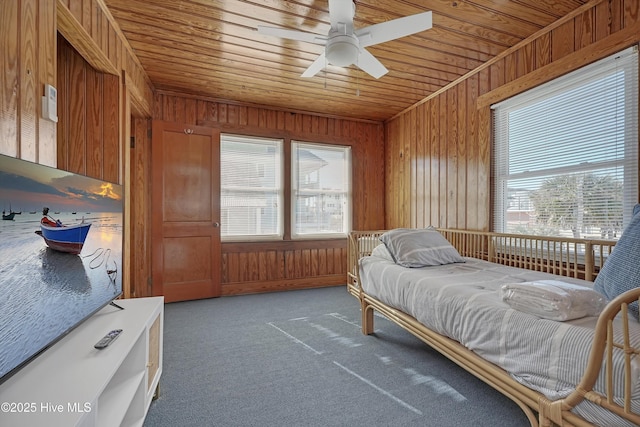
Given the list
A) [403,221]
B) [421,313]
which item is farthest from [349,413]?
[403,221]

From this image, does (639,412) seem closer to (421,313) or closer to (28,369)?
(421,313)

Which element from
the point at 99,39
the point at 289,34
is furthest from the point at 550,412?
the point at 99,39

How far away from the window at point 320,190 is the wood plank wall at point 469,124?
2.28 feet

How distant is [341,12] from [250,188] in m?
2.60

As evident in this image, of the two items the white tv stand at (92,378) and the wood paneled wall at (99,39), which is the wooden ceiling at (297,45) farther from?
the white tv stand at (92,378)

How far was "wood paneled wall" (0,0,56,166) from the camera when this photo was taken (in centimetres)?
109

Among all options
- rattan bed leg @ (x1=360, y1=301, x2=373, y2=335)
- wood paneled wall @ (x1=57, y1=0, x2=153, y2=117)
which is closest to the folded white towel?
rattan bed leg @ (x1=360, y1=301, x2=373, y2=335)

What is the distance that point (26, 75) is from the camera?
1.20 m

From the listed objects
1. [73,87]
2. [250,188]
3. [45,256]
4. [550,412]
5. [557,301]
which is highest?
[73,87]

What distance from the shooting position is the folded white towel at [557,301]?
120cm

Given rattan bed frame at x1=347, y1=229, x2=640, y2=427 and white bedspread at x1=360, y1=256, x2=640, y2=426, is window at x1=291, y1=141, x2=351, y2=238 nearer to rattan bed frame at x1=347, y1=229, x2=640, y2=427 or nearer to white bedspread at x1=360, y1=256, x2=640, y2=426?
rattan bed frame at x1=347, y1=229, x2=640, y2=427

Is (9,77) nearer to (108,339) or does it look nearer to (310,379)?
(108,339)

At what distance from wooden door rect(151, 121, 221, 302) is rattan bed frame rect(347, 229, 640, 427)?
1.81 meters

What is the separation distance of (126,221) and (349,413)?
7.16 feet
